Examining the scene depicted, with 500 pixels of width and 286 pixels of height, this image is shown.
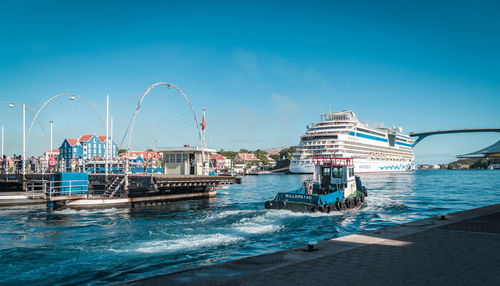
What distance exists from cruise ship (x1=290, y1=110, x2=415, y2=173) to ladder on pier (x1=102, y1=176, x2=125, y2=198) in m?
63.3

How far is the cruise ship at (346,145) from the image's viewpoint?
9981 centimetres

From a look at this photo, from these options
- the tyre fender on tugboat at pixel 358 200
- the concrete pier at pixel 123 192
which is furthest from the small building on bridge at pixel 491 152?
the concrete pier at pixel 123 192

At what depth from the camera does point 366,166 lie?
106m

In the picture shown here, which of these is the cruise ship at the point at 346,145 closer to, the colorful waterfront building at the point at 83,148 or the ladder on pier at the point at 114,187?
the colorful waterfront building at the point at 83,148

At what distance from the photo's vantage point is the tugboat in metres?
24.3

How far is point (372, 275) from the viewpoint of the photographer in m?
7.62

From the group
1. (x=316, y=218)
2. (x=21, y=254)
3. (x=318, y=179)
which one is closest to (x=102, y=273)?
(x=21, y=254)

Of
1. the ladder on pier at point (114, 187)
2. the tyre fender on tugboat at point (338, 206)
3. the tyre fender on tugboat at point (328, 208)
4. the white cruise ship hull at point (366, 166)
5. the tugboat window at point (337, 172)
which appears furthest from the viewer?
the white cruise ship hull at point (366, 166)

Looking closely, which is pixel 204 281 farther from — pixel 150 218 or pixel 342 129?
pixel 342 129

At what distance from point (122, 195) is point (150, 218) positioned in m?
8.15

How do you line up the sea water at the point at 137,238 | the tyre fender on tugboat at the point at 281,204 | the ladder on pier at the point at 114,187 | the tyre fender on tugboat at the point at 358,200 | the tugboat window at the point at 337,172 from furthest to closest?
the ladder on pier at the point at 114,187 → the tugboat window at the point at 337,172 → the tyre fender on tugboat at the point at 358,200 → the tyre fender on tugboat at the point at 281,204 → the sea water at the point at 137,238

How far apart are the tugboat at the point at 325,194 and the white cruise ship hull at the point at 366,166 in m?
66.4

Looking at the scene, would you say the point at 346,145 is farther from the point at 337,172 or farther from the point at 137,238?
the point at 137,238

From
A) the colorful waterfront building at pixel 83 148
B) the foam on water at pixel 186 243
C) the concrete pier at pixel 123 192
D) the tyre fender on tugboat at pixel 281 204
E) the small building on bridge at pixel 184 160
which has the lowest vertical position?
the foam on water at pixel 186 243
